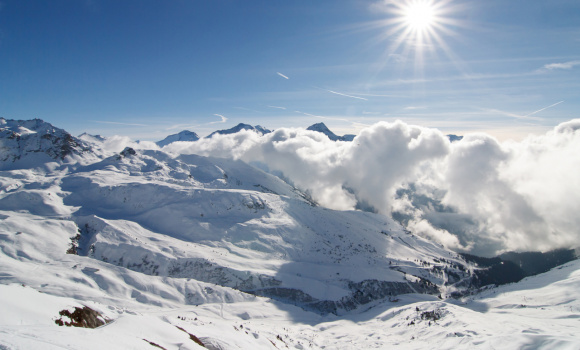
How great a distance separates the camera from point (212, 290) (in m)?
98.8

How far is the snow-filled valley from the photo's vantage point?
28312 mm

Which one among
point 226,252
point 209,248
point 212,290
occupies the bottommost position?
point 212,290

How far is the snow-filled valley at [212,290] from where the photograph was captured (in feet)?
92.9

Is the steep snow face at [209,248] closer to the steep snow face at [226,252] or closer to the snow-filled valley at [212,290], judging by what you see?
the steep snow face at [226,252]

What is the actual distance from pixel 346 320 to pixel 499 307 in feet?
147

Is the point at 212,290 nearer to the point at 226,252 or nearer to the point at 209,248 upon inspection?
the point at 226,252

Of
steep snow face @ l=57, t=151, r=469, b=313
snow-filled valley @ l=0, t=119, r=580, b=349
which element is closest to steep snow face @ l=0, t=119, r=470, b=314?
steep snow face @ l=57, t=151, r=469, b=313

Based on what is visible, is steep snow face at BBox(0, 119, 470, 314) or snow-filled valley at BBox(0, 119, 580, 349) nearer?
snow-filled valley at BBox(0, 119, 580, 349)

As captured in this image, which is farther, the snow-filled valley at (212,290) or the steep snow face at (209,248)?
the steep snow face at (209,248)

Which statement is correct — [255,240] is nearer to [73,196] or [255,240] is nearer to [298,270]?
[298,270]

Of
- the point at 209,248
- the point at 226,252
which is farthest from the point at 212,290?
the point at 209,248

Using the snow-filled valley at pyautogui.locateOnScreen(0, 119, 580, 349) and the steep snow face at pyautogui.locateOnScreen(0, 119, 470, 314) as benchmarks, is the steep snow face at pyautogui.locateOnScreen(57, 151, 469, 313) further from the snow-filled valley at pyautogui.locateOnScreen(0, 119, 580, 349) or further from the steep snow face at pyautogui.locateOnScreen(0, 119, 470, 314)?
the snow-filled valley at pyautogui.locateOnScreen(0, 119, 580, 349)

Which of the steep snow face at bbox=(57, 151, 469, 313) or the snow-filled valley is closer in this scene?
the snow-filled valley

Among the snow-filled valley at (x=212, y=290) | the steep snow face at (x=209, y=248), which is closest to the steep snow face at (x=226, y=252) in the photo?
the steep snow face at (x=209, y=248)
